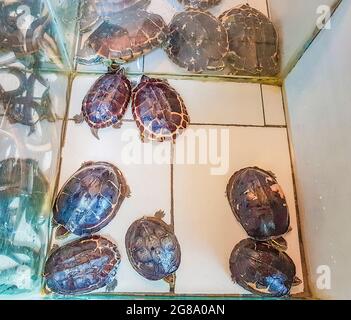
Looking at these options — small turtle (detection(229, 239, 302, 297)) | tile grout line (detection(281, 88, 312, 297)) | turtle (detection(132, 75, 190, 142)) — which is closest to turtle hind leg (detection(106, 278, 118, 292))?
small turtle (detection(229, 239, 302, 297))

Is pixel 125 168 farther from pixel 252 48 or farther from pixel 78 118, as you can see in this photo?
pixel 252 48

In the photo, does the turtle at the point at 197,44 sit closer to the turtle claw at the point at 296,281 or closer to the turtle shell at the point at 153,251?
the turtle shell at the point at 153,251

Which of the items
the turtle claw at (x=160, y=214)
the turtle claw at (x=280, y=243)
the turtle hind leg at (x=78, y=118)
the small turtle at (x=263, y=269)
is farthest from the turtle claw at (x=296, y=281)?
the turtle hind leg at (x=78, y=118)

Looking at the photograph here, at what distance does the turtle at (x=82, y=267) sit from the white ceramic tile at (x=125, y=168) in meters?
0.07

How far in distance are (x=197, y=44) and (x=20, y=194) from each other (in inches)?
37.1

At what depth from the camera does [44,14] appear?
143 centimetres

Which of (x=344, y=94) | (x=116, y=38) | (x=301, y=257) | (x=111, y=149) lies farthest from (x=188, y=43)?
(x=301, y=257)

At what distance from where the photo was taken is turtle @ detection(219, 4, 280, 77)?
169 centimetres

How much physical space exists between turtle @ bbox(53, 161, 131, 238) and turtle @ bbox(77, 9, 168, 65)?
51cm

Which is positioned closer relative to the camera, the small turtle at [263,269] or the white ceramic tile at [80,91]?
the small turtle at [263,269]

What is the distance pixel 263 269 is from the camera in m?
1.34

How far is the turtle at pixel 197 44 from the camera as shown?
1.65 meters

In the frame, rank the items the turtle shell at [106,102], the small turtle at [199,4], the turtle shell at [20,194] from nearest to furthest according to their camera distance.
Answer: the turtle shell at [20,194], the turtle shell at [106,102], the small turtle at [199,4]

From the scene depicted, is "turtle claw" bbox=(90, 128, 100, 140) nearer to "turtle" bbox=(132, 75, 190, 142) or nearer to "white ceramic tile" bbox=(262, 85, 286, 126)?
"turtle" bbox=(132, 75, 190, 142)
